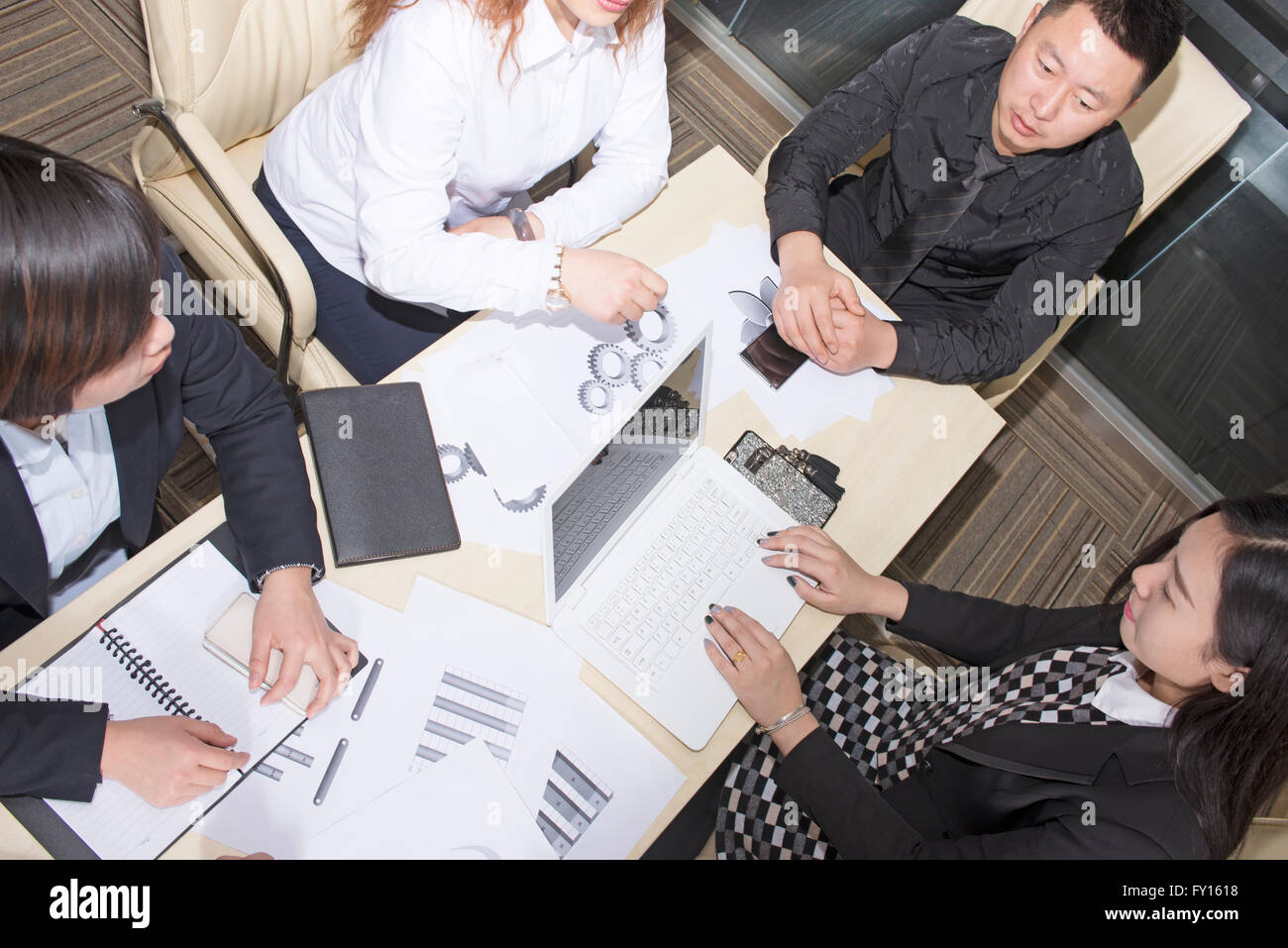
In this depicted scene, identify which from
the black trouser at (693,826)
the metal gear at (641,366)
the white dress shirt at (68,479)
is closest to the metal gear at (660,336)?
the metal gear at (641,366)

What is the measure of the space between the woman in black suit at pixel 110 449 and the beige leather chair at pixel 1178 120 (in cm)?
156

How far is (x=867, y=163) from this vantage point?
204 cm

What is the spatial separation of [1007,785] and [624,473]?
74cm

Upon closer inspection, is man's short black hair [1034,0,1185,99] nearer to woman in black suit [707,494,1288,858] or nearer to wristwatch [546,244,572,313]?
woman in black suit [707,494,1288,858]

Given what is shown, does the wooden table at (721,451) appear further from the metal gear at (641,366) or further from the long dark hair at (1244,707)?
the long dark hair at (1244,707)

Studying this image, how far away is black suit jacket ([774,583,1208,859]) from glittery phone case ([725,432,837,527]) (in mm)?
237

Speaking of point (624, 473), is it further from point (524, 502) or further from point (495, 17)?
point (495, 17)

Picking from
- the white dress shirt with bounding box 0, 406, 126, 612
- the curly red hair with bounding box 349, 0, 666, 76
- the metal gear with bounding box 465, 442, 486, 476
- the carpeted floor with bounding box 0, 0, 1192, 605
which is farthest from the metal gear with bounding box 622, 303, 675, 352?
the carpeted floor with bounding box 0, 0, 1192, 605

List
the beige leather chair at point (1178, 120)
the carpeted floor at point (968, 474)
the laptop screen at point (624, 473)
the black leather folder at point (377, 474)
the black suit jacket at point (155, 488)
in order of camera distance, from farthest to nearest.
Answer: the carpeted floor at point (968, 474)
the beige leather chair at point (1178, 120)
the black leather folder at point (377, 474)
the laptop screen at point (624, 473)
the black suit jacket at point (155, 488)

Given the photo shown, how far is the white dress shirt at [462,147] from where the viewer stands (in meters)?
1.31

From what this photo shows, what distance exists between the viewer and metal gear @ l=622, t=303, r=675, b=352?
1497 millimetres
